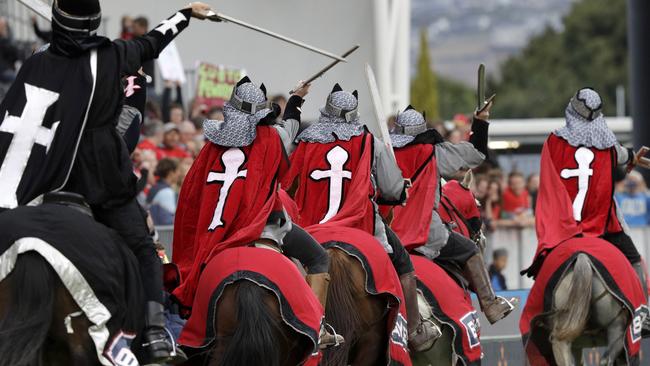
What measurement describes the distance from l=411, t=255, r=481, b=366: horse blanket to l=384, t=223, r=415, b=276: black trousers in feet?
2.24

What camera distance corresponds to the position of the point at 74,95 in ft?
28.1

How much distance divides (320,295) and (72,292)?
2.63 meters

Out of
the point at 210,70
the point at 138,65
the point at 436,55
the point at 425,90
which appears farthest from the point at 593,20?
the point at 138,65

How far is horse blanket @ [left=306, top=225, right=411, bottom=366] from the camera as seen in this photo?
11.0 metres

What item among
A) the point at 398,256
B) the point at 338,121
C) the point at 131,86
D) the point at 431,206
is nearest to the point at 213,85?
the point at 431,206

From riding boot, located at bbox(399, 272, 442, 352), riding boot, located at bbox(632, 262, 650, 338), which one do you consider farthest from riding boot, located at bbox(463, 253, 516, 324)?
riding boot, located at bbox(632, 262, 650, 338)

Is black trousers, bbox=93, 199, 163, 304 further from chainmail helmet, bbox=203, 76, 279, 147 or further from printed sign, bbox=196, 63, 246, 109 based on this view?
printed sign, bbox=196, 63, 246, 109

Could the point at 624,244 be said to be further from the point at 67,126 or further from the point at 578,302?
the point at 67,126

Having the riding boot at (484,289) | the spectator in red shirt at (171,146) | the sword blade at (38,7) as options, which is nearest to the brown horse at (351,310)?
the riding boot at (484,289)

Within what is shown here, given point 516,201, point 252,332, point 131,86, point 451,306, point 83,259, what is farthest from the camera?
point 516,201

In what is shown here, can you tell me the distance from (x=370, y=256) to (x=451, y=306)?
1.92 metres

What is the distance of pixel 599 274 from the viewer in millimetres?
12672

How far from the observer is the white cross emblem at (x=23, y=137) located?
8.46 metres

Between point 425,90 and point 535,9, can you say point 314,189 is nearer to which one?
point 425,90
